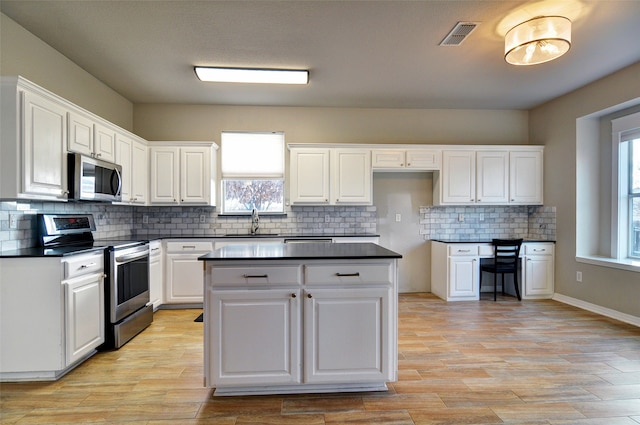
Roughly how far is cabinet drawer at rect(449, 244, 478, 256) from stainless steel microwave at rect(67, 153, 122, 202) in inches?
172

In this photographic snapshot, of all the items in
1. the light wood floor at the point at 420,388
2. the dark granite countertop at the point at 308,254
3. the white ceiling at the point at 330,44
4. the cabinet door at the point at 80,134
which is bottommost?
the light wood floor at the point at 420,388

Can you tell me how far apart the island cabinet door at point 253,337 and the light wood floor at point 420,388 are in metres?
0.18

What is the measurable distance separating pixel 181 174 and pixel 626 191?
5857mm

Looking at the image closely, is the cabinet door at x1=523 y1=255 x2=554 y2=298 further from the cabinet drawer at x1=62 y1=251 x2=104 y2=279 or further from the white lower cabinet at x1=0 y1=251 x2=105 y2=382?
the white lower cabinet at x1=0 y1=251 x2=105 y2=382

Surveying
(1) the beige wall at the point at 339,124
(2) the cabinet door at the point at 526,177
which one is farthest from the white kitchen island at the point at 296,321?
(2) the cabinet door at the point at 526,177

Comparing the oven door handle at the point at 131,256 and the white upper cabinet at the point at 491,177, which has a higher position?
the white upper cabinet at the point at 491,177

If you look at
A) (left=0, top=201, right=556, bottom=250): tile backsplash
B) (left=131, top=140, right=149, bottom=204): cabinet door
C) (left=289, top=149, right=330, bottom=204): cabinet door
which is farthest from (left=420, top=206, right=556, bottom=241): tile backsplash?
(left=131, top=140, right=149, bottom=204): cabinet door

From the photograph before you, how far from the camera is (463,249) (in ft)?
15.2

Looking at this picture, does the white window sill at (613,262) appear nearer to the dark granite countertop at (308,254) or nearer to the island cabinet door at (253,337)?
the dark granite countertop at (308,254)

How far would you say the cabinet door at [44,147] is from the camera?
243 centimetres

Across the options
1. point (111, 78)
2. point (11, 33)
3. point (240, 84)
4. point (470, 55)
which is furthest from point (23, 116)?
point (470, 55)

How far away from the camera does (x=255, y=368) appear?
7.04 ft

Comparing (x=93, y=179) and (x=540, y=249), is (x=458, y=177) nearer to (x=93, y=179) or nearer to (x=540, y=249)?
(x=540, y=249)

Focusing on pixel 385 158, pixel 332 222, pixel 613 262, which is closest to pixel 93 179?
pixel 332 222
